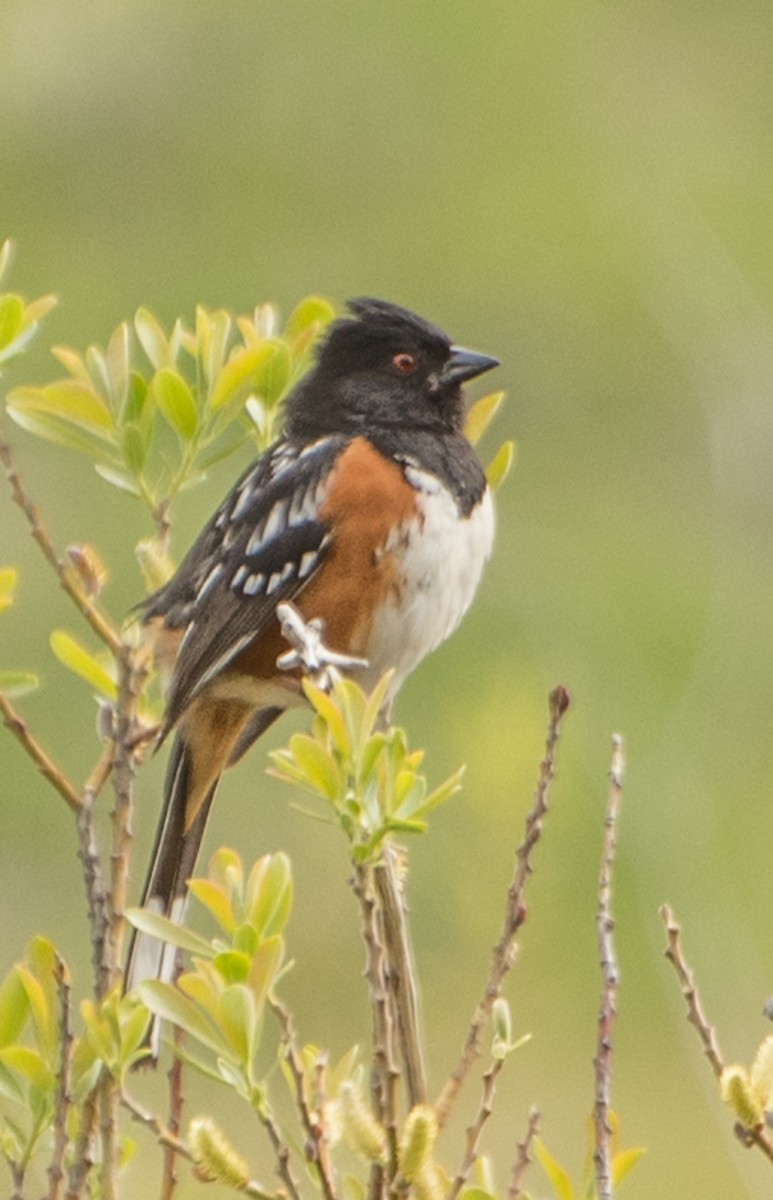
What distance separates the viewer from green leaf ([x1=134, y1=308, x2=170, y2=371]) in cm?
194

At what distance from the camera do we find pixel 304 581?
2.65 meters

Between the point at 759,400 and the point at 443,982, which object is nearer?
the point at 443,982

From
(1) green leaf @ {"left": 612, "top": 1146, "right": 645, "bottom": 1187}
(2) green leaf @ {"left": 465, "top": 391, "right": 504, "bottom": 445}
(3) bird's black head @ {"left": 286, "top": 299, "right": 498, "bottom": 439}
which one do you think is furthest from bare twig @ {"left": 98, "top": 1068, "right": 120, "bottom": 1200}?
(3) bird's black head @ {"left": 286, "top": 299, "right": 498, "bottom": 439}

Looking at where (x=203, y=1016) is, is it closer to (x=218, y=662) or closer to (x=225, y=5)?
(x=218, y=662)

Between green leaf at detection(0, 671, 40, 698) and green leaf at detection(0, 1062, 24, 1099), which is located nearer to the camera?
green leaf at detection(0, 1062, 24, 1099)

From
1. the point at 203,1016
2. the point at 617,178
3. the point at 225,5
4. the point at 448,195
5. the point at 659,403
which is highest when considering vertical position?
the point at 225,5

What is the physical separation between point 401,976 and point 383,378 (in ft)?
4.68

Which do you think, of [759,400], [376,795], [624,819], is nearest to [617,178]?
[759,400]

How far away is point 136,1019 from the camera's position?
1488 millimetres

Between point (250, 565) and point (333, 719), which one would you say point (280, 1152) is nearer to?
point (333, 719)

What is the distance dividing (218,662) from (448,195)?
10.9 meters

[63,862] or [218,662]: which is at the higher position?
[63,862]

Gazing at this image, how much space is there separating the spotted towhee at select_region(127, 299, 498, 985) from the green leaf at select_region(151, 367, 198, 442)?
0.62 m

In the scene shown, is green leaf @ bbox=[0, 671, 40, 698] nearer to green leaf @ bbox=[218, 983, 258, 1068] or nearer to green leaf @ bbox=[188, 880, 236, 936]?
green leaf @ bbox=[188, 880, 236, 936]
